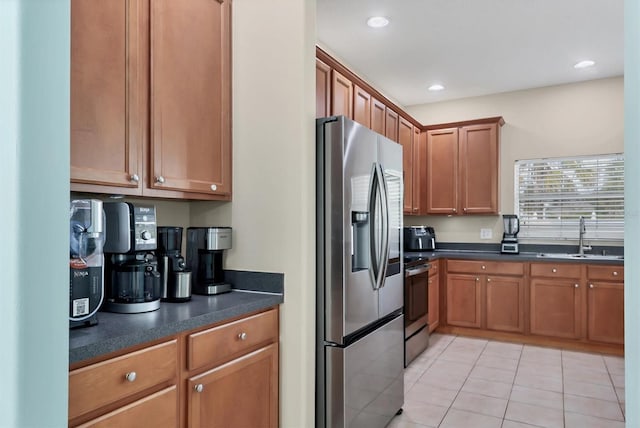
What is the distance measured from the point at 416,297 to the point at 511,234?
173cm

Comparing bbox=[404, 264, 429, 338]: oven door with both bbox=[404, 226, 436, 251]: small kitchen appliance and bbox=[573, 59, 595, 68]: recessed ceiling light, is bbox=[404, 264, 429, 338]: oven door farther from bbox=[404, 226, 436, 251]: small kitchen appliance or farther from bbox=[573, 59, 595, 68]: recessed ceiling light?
bbox=[573, 59, 595, 68]: recessed ceiling light

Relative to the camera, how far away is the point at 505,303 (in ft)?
14.5

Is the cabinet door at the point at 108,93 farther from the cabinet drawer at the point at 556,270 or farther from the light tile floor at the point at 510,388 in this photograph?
the cabinet drawer at the point at 556,270

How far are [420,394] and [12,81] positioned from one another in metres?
3.06

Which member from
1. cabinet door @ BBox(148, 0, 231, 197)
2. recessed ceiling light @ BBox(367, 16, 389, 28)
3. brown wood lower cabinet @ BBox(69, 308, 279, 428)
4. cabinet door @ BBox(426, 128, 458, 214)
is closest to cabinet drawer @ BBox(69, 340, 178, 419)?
brown wood lower cabinet @ BBox(69, 308, 279, 428)

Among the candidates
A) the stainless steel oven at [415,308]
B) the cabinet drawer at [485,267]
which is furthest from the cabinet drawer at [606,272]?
the stainless steel oven at [415,308]

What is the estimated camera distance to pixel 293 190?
2010 mm

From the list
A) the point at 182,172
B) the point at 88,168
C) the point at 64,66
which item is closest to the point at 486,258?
the point at 182,172

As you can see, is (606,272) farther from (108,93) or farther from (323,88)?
(108,93)

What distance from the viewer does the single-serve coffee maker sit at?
207 centimetres

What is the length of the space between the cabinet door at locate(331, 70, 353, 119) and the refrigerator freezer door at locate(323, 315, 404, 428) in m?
1.55

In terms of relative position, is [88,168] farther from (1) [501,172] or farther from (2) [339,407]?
(1) [501,172]

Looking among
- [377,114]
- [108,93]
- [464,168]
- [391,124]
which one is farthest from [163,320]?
[464,168]

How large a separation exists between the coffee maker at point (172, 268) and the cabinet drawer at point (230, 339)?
31 cm
